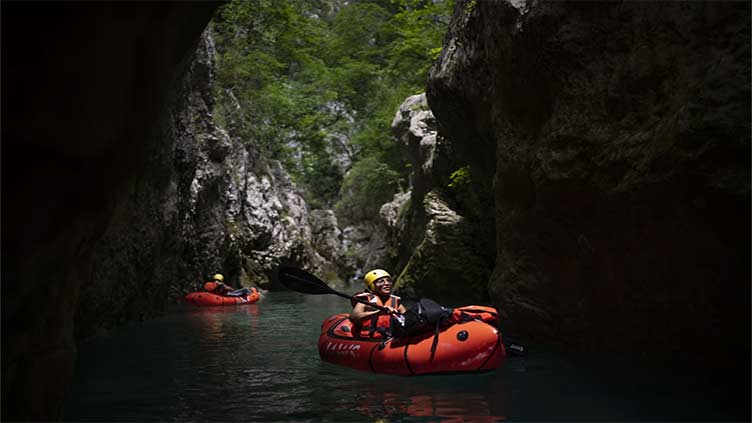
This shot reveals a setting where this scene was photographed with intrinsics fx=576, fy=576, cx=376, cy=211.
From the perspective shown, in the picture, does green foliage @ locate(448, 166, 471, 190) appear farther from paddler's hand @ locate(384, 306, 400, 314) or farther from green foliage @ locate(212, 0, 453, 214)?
paddler's hand @ locate(384, 306, 400, 314)

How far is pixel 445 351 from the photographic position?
251 inches

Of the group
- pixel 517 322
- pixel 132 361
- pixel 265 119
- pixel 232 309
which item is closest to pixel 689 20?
pixel 517 322

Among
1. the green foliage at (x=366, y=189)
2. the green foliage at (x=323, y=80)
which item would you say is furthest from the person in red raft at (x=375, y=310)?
the green foliage at (x=366, y=189)

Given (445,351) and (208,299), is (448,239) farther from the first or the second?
(445,351)

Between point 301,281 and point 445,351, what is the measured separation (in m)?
2.64

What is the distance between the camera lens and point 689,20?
5.57 metres

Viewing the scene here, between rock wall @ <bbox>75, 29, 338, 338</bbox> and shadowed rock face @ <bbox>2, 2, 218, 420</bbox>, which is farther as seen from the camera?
rock wall @ <bbox>75, 29, 338, 338</bbox>

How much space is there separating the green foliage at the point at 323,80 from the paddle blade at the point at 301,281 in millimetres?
8790

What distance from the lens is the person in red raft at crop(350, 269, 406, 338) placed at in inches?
304

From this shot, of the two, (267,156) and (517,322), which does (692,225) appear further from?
(267,156)

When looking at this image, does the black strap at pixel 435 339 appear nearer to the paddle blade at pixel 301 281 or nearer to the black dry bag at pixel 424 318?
the black dry bag at pixel 424 318

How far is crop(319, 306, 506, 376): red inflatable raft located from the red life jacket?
1.89ft

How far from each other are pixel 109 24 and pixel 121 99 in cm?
37

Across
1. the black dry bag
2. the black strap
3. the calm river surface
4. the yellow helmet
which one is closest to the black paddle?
the yellow helmet
